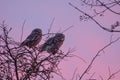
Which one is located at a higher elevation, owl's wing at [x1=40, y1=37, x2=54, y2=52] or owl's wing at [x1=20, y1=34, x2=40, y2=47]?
owl's wing at [x1=40, y1=37, x2=54, y2=52]

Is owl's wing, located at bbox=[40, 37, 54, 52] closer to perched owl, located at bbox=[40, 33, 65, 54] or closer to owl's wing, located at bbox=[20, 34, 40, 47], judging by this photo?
perched owl, located at bbox=[40, 33, 65, 54]

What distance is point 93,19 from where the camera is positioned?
5.50 m

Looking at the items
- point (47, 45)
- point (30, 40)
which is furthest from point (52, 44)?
point (30, 40)

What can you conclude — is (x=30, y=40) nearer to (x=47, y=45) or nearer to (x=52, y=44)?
(x=52, y=44)

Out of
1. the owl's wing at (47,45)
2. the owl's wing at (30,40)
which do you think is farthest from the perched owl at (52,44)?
the owl's wing at (30,40)

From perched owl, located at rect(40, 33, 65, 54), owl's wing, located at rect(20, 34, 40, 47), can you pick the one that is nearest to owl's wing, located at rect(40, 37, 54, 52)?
perched owl, located at rect(40, 33, 65, 54)

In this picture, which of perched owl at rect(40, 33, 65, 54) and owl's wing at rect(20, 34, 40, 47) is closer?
perched owl at rect(40, 33, 65, 54)

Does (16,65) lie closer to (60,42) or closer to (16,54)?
(16,54)

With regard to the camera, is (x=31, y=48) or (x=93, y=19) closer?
(x=93, y=19)

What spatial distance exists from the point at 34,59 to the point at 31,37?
8.30 ft

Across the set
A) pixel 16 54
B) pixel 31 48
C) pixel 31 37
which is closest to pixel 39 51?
pixel 31 48

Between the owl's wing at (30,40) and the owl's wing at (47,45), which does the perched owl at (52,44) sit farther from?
the owl's wing at (30,40)

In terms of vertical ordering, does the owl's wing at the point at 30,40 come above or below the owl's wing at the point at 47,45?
below

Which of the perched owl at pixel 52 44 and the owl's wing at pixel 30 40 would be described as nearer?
the perched owl at pixel 52 44
